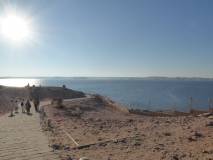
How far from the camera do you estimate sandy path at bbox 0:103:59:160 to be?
11461 millimetres

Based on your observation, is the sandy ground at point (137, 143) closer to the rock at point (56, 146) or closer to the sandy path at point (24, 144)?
the rock at point (56, 146)

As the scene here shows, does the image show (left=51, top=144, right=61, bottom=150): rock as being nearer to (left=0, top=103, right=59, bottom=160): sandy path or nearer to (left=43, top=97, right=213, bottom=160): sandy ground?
(left=43, top=97, right=213, bottom=160): sandy ground

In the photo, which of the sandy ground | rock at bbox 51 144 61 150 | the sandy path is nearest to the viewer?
the sandy path

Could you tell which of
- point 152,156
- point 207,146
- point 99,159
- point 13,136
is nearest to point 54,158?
point 99,159

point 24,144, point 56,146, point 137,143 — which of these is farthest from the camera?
point 137,143

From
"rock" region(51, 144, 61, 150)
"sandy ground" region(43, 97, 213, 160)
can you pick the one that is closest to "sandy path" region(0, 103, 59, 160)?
"rock" region(51, 144, 61, 150)

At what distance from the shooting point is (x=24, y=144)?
13.4 meters

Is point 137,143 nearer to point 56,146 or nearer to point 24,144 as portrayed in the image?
point 56,146

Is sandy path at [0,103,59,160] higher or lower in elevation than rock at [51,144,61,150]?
lower

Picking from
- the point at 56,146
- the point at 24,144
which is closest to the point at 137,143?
the point at 56,146

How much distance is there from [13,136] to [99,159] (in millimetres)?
5701

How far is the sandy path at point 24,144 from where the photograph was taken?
37.6 feet

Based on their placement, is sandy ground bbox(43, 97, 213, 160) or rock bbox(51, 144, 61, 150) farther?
rock bbox(51, 144, 61, 150)

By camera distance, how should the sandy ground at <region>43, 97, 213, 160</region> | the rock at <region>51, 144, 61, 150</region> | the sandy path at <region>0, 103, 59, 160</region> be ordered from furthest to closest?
the rock at <region>51, 144, 61, 150</region>
the sandy ground at <region>43, 97, 213, 160</region>
the sandy path at <region>0, 103, 59, 160</region>
